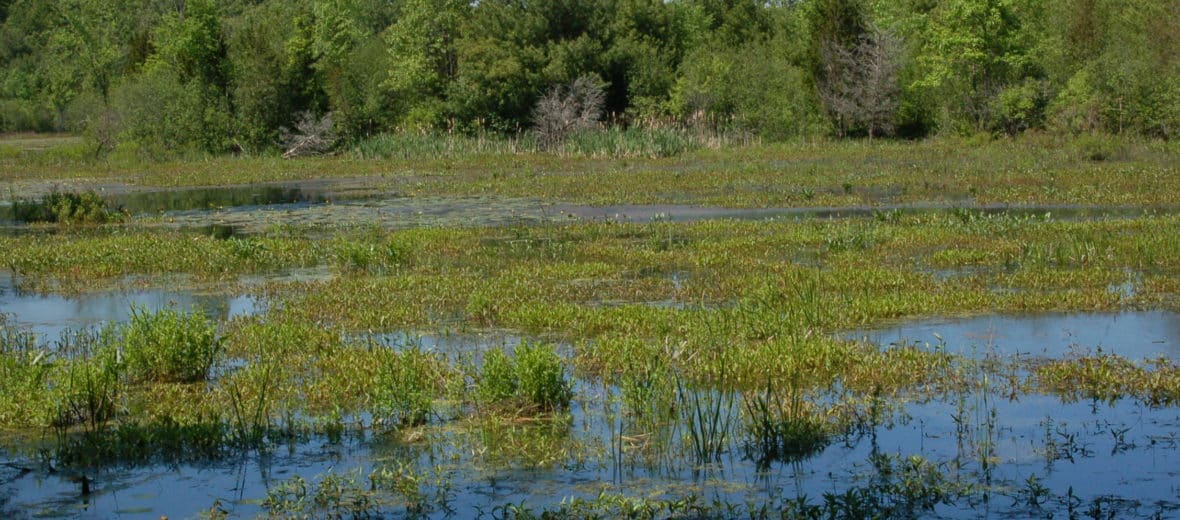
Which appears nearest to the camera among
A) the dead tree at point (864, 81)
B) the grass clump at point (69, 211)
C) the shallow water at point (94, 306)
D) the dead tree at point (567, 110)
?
the shallow water at point (94, 306)

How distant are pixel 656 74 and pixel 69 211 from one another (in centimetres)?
3745

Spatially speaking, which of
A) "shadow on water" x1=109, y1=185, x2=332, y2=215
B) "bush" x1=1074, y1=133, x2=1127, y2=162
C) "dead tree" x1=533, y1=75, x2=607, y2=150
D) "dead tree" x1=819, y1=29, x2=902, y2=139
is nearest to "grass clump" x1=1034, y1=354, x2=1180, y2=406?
"shadow on water" x1=109, y1=185, x2=332, y2=215

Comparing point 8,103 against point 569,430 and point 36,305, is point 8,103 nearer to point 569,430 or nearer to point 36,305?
point 36,305

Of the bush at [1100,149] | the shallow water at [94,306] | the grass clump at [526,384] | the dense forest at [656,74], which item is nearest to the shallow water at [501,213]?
the shallow water at [94,306]

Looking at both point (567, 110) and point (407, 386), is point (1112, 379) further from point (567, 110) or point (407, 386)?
point (567, 110)

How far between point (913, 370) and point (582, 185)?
2474cm

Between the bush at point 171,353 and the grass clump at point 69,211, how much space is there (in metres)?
17.7

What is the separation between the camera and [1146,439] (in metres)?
9.22

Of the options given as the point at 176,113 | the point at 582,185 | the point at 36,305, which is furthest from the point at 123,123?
the point at 36,305

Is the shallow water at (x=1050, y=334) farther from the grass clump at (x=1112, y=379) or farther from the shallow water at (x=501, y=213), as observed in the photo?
the shallow water at (x=501, y=213)

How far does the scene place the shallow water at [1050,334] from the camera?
12320 millimetres

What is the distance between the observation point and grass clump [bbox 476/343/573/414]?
405 inches

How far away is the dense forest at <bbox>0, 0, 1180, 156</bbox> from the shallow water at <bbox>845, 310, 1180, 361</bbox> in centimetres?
3214

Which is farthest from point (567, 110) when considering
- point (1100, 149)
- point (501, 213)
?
point (501, 213)
